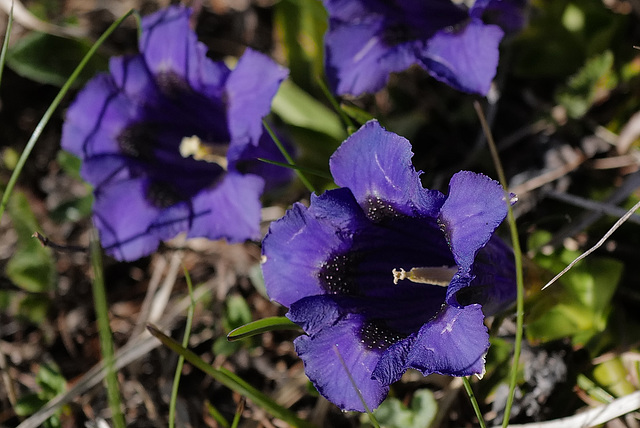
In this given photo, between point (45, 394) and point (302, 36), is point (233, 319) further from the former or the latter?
point (302, 36)

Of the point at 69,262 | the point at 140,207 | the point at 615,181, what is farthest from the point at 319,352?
the point at 69,262

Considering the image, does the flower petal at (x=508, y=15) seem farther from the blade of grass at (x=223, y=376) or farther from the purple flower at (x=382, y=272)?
the blade of grass at (x=223, y=376)

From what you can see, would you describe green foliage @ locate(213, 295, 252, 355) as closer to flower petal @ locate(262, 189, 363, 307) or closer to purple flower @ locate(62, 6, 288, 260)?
purple flower @ locate(62, 6, 288, 260)

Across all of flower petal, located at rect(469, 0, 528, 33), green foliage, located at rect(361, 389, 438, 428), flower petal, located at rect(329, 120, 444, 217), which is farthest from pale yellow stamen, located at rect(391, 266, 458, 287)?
flower petal, located at rect(469, 0, 528, 33)

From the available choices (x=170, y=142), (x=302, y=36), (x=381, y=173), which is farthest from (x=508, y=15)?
(x=170, y=142)

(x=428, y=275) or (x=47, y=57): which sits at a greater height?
(x=47, y=57)
